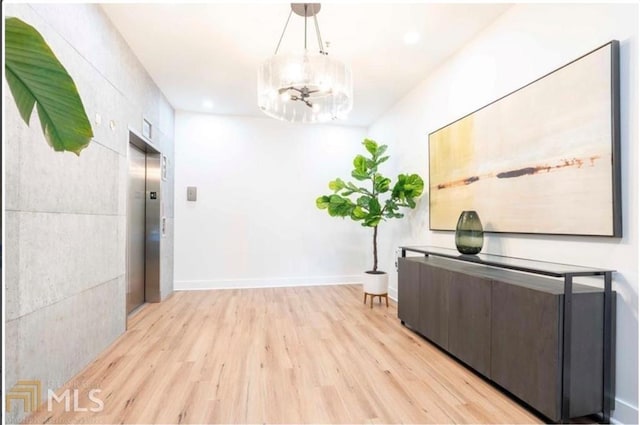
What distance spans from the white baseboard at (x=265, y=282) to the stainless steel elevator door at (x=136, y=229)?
92 centimetres

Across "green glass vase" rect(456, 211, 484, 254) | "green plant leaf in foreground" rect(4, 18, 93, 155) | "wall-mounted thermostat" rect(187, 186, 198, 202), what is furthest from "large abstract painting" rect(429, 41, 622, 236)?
"wall-mounted thermostat" rect(187, 186, 198, 202)

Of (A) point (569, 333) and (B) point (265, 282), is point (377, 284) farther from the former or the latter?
(A) point (569, 333)

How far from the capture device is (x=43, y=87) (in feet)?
2.93

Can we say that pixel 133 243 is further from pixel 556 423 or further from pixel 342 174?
pixel 556 423

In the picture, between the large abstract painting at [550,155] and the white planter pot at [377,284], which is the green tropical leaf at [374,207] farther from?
the large abstract painting at [550,155]

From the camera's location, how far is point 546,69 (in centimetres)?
218

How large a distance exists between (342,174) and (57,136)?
485 cm

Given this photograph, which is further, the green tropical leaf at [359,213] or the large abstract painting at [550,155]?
the green tropical leaf at [359,213]

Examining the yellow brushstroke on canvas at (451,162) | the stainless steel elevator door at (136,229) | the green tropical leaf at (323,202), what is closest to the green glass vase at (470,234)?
the yellow brushstroke on canvas at (451,162)

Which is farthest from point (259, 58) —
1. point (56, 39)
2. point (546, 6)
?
point (546, 6)

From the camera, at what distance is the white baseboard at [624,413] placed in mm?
1650

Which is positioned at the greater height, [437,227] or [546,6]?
[546,6]

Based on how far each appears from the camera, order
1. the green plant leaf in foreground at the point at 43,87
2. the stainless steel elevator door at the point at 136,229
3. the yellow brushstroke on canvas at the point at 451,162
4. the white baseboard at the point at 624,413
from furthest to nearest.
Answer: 1. the stainless steel elevator door at the point at 136,229
2. the yellow brushstroke on canvas at the point at 451,162
3. the white baseboard at the point at 624,413
4. the green plant leaf in foreground at the point at 43,87

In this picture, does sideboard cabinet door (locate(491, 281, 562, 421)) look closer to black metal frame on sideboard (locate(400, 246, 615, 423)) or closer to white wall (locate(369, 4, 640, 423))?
black metal frame on sideboard (locate(400, 246, 615, 423))
